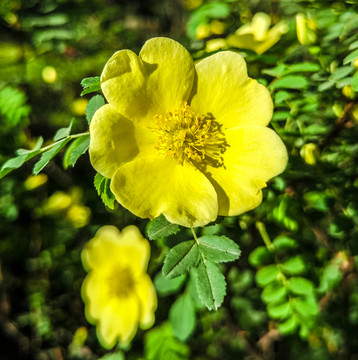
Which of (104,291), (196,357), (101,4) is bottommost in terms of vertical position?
(196,357)

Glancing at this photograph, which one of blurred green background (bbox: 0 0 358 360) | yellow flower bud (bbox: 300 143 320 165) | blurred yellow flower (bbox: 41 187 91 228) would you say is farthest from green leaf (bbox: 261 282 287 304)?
blurred yellow flower (bbox: 41 187 91 228)

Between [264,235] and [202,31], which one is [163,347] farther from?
[202,31]

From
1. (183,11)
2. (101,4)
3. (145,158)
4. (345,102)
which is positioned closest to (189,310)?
(145,158)

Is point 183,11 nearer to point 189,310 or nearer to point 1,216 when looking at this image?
point 1,216

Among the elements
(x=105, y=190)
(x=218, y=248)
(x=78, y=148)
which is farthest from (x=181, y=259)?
(x=78, y=148)

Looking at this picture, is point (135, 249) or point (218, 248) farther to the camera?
point (135, 249)

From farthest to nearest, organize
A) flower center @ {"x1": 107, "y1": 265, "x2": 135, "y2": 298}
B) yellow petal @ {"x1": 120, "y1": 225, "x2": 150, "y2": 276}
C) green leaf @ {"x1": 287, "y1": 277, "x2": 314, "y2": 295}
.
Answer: flower center @ {"x1": 107, "y1": 265, "x2": 135, "y2": 298} < yellow petal @ {"x1": 120, "y1": 225, "x2": 150, "y2": 276} < green leaf @ {"x1": 287, "y1": 277, "x2": 314, "y2": 295}

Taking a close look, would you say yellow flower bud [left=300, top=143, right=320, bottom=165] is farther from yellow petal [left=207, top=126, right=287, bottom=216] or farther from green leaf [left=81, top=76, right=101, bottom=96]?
green leaf [left=81, top=76, right=101, bottom=96]

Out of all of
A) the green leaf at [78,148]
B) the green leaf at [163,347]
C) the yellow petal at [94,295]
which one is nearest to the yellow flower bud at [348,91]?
the green leaf at [78,148]
